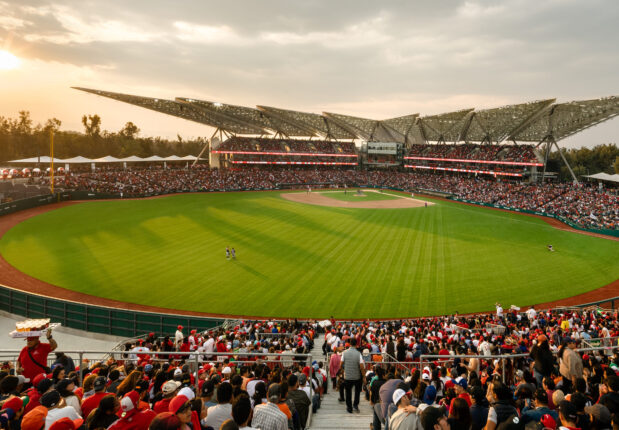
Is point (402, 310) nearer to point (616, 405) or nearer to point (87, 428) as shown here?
point (616, 405)

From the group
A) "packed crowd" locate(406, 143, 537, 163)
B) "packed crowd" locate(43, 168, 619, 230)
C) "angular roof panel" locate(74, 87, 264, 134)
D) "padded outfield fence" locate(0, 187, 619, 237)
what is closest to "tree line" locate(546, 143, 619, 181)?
"packed crowd" locate(406, 143, 537, 163)

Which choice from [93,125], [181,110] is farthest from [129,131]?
[181,110]

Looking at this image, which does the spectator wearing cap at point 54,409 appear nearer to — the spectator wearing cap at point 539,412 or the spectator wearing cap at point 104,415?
the spectator wearing cap at point 104,415

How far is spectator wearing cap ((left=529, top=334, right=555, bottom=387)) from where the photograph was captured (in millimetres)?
7148

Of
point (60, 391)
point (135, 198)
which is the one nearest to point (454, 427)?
point (60, 391)

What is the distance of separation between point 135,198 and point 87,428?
6173 centimetres

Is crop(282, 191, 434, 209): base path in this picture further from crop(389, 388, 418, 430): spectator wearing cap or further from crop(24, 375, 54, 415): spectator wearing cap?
crop(24, 375, 54, 415): spectator wearing cap

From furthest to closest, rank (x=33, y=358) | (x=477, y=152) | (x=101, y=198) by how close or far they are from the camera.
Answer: (x=477, y=152), (x=101, y=198), (x=33, y=358)

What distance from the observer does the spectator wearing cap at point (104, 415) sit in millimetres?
4629

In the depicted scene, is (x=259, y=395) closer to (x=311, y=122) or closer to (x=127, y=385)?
A: (x=127, y=385)

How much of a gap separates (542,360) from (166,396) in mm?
7272

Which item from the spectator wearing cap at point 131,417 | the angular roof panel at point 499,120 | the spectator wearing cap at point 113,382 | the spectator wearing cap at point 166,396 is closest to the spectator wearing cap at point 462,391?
the spectator wearing cap at point 166,396

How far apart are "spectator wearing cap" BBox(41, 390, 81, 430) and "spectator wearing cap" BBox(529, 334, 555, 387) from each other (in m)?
8.34

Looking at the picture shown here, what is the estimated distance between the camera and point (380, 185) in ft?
286
